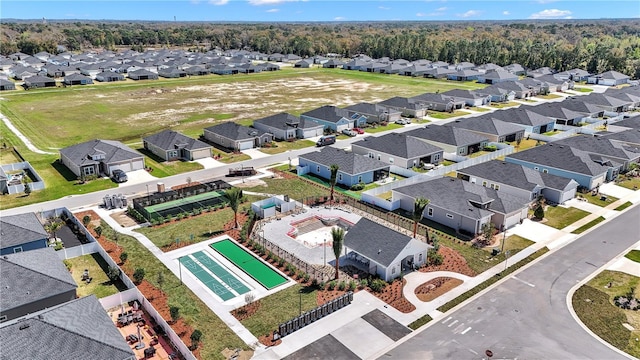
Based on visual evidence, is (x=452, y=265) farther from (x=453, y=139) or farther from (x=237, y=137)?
(x=237, y=137)

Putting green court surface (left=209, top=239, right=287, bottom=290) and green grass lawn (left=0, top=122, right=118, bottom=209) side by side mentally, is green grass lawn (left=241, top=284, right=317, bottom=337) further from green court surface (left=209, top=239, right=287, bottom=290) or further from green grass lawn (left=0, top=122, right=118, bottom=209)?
green grass lawn (left=0, top=122, right=118, bottom=209)

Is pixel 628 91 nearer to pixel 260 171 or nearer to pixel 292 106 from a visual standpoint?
pixel 292 106

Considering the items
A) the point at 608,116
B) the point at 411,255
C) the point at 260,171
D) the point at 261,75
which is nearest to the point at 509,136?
the point at 608,116

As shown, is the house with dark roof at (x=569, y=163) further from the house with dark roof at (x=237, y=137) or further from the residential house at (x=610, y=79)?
the residential house at (x=610, y=79)

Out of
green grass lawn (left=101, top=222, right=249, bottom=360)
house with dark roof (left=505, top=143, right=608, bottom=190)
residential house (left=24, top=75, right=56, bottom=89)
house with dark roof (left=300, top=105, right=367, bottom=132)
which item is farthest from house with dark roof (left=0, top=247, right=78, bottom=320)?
residential house (left=24, top=75, right=56, bottom=89)

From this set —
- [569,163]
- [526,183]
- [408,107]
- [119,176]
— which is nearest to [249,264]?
[119,176]
